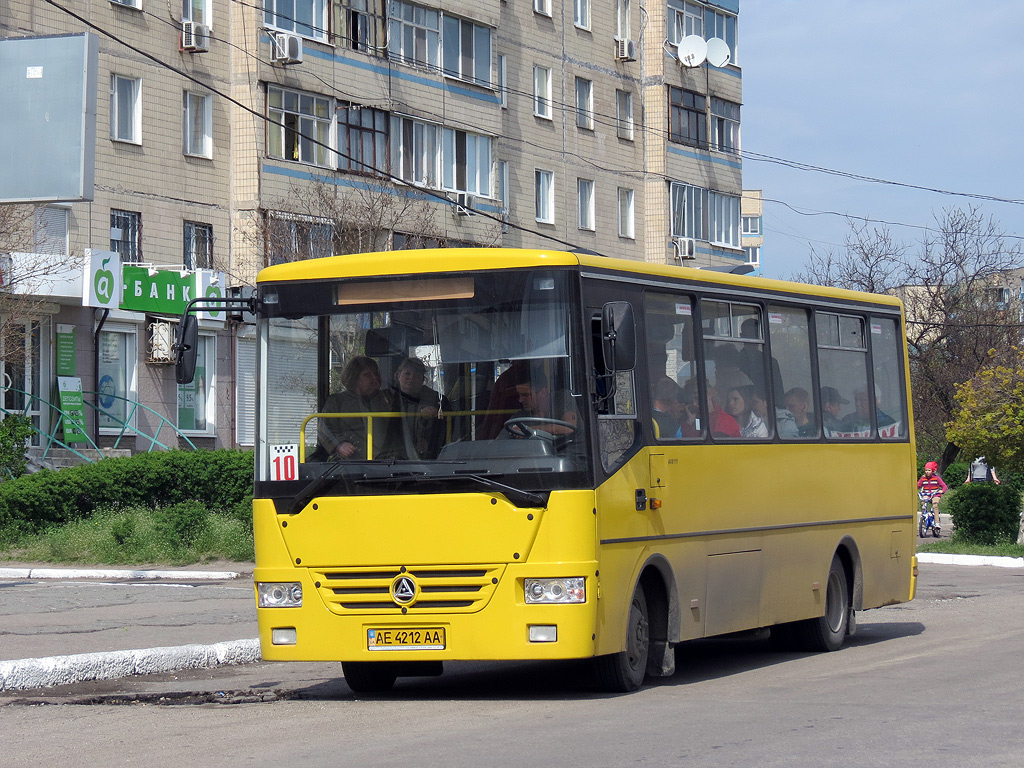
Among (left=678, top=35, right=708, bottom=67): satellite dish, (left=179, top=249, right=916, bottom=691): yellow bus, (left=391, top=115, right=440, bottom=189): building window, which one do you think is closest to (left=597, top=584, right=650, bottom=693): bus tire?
(left=179, top=249, right=916, bottom=691): yellow bus

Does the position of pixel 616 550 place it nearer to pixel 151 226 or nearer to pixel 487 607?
pixel 487 607

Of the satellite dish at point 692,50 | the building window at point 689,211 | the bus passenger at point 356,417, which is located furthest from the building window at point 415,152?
the bus passenger at point 356,417

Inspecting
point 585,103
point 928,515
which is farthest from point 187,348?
point 585,103

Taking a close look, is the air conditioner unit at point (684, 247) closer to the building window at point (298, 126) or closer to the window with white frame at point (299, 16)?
the building window at point (298, 126)

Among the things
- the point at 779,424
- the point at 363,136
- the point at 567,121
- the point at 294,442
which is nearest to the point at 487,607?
the point at 294,442

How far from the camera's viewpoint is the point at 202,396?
38.7 metres

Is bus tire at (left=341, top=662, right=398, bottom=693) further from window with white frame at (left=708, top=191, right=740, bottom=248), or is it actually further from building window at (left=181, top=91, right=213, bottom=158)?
window with white frame at (left=708, top=191, right=740, bottom=248)

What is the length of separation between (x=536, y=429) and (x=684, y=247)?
42.5 m

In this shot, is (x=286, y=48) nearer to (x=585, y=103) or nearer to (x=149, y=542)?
(x=585, y=103)

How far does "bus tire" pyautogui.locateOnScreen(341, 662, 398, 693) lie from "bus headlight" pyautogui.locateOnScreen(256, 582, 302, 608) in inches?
32.5

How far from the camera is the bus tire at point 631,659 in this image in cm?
1077

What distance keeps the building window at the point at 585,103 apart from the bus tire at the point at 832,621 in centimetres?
3718

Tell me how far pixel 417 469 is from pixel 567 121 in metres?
40.3

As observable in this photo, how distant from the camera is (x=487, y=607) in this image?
10242mm
